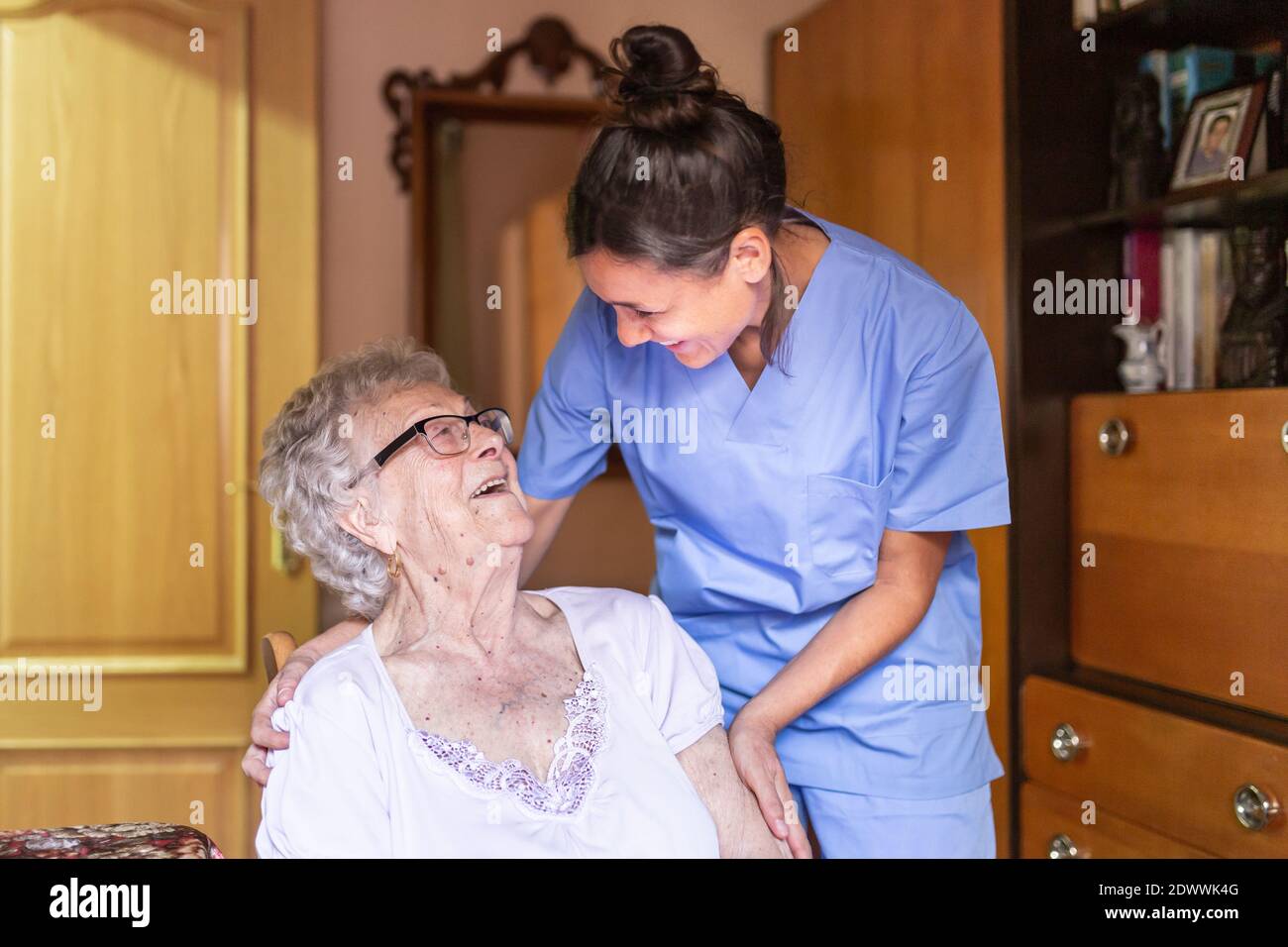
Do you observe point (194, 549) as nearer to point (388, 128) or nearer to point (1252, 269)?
point (388, 128)

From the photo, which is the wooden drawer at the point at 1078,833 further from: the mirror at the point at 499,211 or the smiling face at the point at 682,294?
the mirror at the point at 499,211

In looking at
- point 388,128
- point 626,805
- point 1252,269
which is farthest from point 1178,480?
point 388,128

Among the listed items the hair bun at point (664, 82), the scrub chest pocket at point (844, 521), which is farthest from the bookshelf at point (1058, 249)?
the hair bun at point (664, 82)

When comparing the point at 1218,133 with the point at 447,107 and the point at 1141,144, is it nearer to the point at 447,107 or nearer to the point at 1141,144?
the point at 1141,144

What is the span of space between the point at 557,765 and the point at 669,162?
0.58 m

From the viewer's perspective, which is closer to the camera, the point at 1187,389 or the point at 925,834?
the point at 925,834

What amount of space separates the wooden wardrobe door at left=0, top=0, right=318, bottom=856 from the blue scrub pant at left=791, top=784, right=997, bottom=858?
1289 millimetres

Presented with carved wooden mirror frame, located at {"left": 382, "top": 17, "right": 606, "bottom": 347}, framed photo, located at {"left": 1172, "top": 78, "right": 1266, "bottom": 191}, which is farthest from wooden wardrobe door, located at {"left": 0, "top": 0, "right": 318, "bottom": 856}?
framed photo, located at {"left": 1172, "top": 78, "right": 1266, "bottom": 191}

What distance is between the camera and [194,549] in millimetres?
2164

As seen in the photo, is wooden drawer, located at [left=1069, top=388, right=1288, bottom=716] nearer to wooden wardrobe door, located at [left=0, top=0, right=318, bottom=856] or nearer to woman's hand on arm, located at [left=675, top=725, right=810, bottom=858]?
woman's hand on arm, located at [left=675, top=725, right=810, bottom=858]

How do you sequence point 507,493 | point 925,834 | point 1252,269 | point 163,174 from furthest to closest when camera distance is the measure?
point 163,174 < point 1252,269 < point 925,834 < point 507,493

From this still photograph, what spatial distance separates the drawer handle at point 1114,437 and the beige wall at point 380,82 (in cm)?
100
